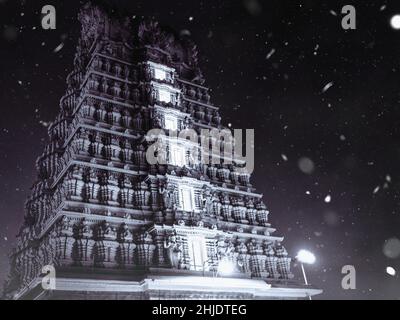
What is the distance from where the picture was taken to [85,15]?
41750mm

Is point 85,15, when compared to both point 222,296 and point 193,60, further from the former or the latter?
point 222,296

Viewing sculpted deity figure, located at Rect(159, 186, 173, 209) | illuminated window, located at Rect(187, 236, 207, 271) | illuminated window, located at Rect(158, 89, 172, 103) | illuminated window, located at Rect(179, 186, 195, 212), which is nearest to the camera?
illuminated window, located at Rect(187, 236, 207, 271)

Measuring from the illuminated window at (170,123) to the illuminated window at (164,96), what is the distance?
2.32 meters

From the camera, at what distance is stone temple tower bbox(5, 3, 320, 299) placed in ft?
89.6

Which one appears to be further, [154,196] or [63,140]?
[63,140]

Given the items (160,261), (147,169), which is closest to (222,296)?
(160,261)

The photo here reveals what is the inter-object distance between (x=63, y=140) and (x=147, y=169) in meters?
10.5

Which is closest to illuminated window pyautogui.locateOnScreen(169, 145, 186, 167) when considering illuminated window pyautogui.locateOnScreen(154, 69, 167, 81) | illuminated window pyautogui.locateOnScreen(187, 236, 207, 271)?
illuminated window pyautogui.locateOnScreen(187, 236, 207, 271)

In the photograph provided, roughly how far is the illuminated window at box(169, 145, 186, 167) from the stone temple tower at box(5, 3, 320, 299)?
103mm

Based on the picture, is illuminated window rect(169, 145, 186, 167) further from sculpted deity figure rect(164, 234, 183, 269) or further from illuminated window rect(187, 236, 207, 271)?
sculpted deity figure rect(164, 234, 183, 269)

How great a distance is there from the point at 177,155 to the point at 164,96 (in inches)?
272

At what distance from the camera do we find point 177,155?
35438 millimetres

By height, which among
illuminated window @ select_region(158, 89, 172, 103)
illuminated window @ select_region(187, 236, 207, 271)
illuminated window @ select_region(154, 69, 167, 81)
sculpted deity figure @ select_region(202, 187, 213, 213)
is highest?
illuminated window @ select_region(154, 69, 167, 81)
